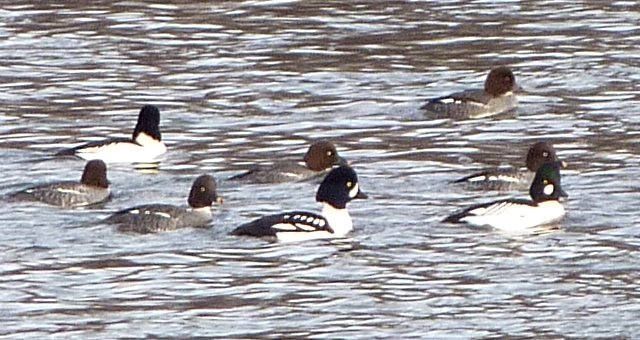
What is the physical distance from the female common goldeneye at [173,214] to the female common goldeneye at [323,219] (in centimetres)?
54

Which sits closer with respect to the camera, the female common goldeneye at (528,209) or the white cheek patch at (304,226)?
the white cheek patch at (304,226)

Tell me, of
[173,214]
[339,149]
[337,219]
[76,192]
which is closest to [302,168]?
[339,149]

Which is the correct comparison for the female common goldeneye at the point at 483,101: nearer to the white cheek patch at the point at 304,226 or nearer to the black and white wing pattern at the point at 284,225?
the black and white wing pattern at the point at 284,225

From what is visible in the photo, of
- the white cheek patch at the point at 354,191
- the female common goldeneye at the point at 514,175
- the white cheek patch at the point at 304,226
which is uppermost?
the white cheek patch at the point at 354,191

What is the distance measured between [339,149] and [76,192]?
132 inches

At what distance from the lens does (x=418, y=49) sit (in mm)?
27109

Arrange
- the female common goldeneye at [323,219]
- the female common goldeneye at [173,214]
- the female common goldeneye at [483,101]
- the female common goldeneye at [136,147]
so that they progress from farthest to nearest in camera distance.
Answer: the female common goldeneye at [483,101] < the female common goldeneye at [136,147] < the female common goldeneye at [173,214] < the female common goldeneye at [323,219]

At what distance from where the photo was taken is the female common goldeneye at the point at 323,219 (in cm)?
1756

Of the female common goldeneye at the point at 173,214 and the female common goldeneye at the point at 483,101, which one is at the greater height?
the female common goldeneye at the point at 173,214

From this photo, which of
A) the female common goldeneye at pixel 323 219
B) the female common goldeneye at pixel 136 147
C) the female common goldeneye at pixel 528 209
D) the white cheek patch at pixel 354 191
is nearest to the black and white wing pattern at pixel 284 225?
the female common goldeneye at pixel 323 219

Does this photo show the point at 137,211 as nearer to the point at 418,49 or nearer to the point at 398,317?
the point at 398,317

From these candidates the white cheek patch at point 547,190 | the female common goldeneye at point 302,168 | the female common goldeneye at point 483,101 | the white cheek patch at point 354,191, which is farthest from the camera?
the female common goldeneye at point 483,101

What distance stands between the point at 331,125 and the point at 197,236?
512 centimetres

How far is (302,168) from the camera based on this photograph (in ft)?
67.1
